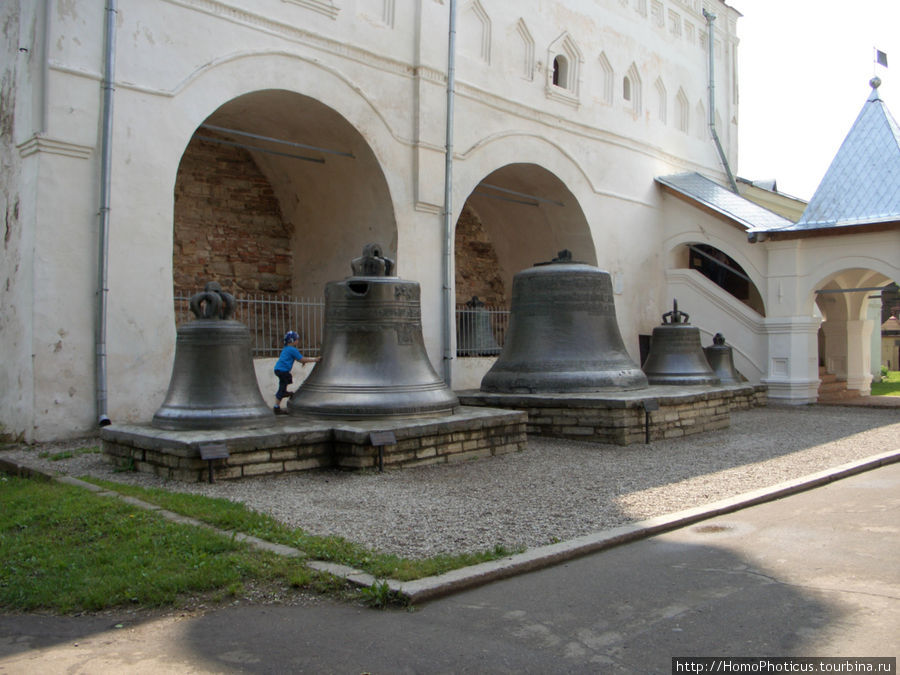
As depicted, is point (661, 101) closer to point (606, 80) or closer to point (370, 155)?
point (606, 80)

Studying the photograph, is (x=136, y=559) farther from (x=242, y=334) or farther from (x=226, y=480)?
(x=242, y=334)

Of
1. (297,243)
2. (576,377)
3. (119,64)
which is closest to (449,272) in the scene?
(297,243)

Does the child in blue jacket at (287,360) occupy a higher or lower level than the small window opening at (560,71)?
lower

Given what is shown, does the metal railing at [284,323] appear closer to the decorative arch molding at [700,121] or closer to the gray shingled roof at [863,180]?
the gray shingled roof at [863,180]

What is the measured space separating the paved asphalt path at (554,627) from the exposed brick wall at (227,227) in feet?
32.8

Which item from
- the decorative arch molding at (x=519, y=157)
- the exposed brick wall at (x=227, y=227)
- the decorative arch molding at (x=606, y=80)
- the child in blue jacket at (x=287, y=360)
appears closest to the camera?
the child in blue jacket at (x=287, y=360)

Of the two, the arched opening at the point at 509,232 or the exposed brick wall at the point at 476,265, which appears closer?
the arched opening at the point at 509,232

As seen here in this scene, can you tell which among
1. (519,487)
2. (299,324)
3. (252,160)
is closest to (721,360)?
(299,324)

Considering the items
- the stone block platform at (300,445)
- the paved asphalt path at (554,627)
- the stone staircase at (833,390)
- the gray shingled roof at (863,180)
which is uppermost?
the gray shingled roof at (863,180)

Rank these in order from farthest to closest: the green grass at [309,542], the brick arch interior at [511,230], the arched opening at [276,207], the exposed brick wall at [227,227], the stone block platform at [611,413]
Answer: the brick arch interior at [511,230]
the exposed brick wall at [227,227]
the arched opening at [276,207]
the stone block platform at [611,413]
the green grass at [309,542]

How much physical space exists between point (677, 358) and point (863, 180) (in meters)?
5.66

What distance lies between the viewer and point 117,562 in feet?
13.0

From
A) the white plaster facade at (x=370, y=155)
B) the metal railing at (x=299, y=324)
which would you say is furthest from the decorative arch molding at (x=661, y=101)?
the metal railing at (x=299, y=324)

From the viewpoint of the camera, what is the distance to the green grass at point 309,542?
12.6 ft
